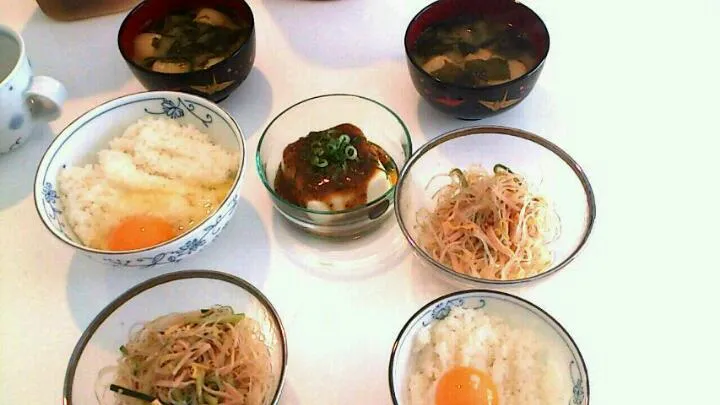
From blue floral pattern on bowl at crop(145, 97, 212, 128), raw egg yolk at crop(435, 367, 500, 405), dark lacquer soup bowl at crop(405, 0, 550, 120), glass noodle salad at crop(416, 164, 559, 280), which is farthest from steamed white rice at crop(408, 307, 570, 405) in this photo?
blue floral pattern on bowl at crop(145, 97, 212, 128)

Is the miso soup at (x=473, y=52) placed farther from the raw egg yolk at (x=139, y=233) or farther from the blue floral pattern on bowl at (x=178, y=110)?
the raw egg yolk at (x=139, y=233)

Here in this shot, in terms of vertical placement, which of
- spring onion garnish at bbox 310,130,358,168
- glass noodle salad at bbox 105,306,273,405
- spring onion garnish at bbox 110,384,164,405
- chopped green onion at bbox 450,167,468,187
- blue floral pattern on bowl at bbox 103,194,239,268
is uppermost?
spring onion garnish at bbox 310,130,358,168

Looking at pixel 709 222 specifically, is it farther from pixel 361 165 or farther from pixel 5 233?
pixel 5 233

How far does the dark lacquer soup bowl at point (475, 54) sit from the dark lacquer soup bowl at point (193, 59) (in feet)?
1.36

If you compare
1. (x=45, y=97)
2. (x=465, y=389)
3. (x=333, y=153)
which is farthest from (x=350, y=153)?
(x=45, y=97)

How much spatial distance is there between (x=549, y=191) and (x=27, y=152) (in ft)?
4.15

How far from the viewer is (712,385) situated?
3.85 feet

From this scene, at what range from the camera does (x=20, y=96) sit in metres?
1.44

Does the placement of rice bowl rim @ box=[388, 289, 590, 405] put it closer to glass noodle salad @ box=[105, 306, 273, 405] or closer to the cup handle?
glass noodle salad @ box=[105, 306, 273, 405]

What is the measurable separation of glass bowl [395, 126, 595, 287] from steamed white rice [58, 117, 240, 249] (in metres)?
0.40

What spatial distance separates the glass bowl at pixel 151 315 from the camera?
3.62 feet

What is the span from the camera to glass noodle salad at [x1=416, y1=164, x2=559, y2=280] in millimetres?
1297

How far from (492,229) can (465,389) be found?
1.21 ft

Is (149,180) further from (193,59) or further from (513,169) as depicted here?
(513,169)
